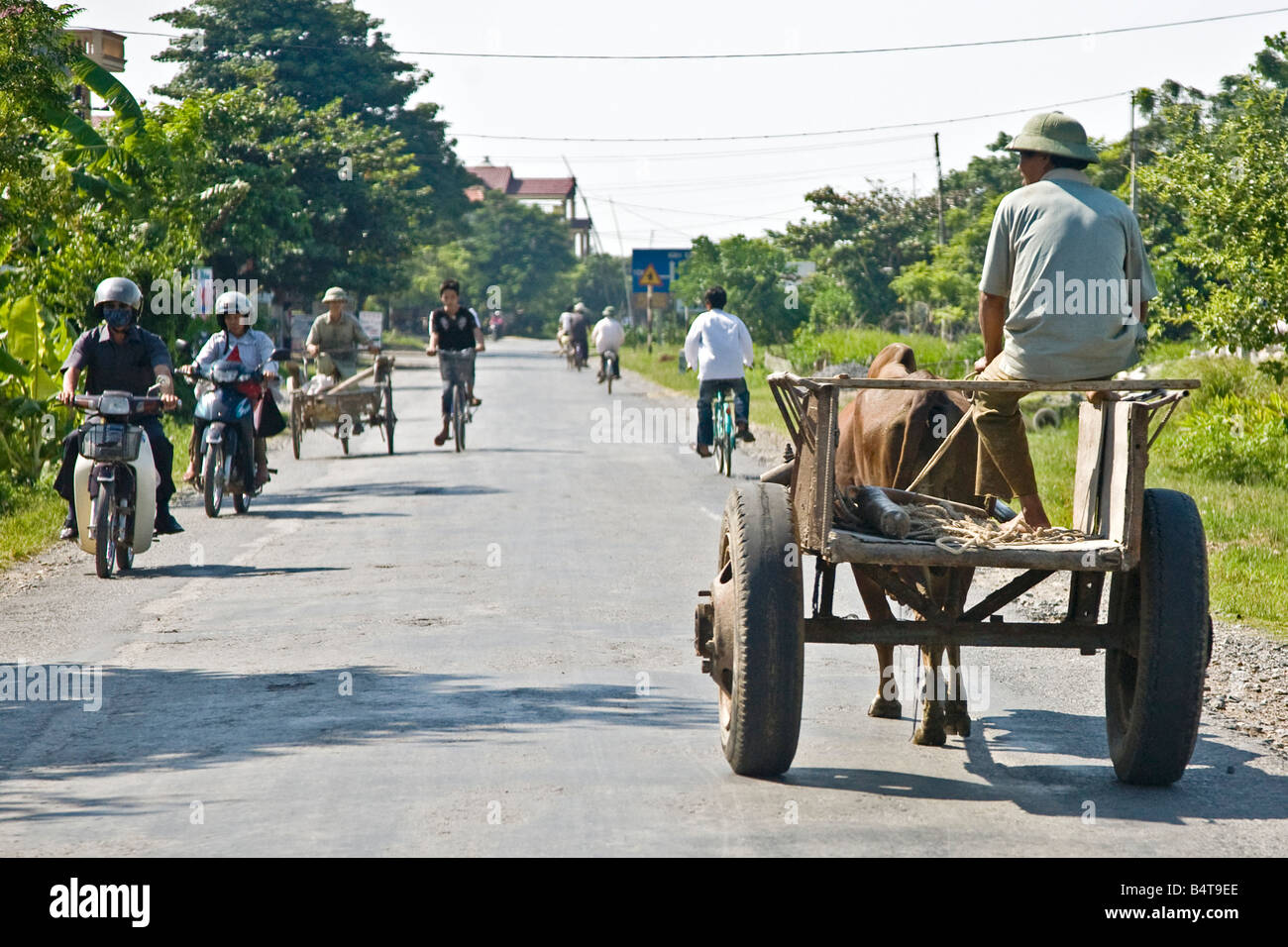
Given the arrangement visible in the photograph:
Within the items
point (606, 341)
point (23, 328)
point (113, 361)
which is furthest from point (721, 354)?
point (606, 341)

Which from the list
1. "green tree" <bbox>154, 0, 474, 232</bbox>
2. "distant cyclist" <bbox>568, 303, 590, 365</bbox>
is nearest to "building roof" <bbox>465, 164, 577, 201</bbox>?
"green tree" <bbox>154, 0, 474, 232</bbox>

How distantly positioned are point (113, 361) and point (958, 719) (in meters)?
7.59

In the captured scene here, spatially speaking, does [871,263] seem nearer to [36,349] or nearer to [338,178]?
[338,178]

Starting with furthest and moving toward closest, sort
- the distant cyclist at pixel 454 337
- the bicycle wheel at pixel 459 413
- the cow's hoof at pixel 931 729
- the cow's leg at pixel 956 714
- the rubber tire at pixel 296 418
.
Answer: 1. the bicycle wheel at pixel 459 413
2. the distant cyclist at pixel 454 337
3. the rubber tire at pixel 296 418
4. the cow's leg at pixel 956 714
5. the cow's hoof at pixel 931 729

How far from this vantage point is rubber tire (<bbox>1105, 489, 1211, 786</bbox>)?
19.6 feet

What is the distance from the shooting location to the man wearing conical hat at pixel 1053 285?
6492mm

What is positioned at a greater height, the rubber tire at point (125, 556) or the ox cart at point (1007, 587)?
the ox cart at point (1007, 587)

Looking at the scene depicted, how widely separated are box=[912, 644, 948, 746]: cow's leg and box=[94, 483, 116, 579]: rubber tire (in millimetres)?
6788

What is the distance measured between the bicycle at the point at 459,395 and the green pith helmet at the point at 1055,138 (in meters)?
15.3

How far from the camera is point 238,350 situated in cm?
1565

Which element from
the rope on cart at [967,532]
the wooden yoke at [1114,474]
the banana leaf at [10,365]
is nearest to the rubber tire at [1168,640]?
the wooden yoke at [1114,474]

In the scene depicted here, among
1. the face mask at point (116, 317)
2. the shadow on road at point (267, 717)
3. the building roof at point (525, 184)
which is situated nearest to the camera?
the shadow on road at point (267, 717)

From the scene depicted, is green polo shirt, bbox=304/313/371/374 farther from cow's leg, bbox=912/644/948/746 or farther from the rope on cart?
the rope on cart

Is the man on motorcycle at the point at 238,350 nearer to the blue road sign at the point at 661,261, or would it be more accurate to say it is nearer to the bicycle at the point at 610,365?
the bicycle at the point at 610,365
